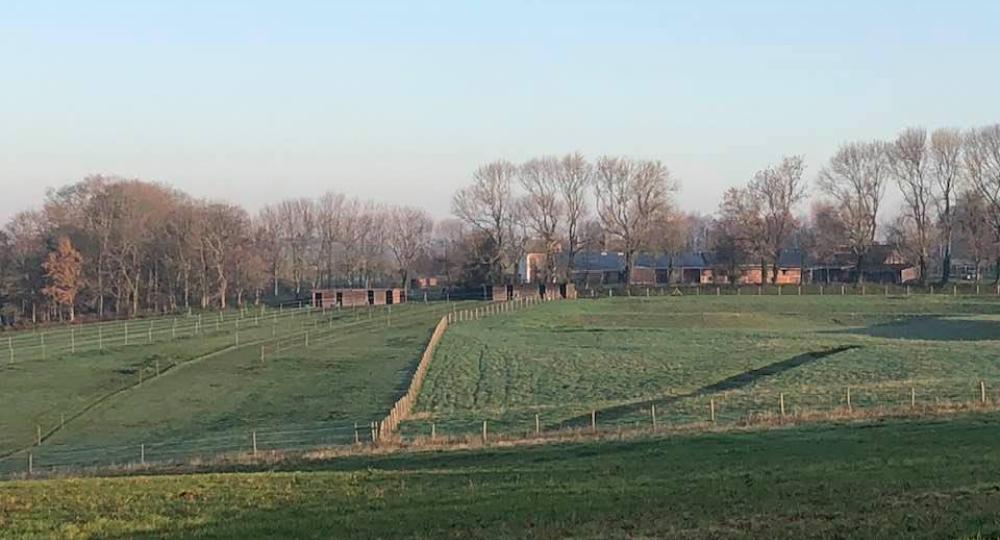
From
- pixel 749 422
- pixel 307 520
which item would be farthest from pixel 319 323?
pixel 307 520

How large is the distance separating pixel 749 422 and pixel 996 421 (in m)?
6.70

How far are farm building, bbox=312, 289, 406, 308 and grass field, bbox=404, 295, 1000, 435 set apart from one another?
1056 inches

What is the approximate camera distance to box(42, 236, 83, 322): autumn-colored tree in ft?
336

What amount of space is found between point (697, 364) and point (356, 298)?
6925cm

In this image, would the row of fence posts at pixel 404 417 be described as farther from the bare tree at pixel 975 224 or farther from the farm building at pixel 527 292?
the bare tree at pixel 975 224

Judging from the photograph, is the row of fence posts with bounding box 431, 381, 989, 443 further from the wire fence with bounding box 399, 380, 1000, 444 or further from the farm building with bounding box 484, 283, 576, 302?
the farm building with bounding box 484, 283, 576, 302

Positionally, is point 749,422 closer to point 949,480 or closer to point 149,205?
point 949,480

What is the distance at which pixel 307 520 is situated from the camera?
16.0 m

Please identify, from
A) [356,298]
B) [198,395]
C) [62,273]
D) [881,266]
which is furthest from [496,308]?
[881,266]

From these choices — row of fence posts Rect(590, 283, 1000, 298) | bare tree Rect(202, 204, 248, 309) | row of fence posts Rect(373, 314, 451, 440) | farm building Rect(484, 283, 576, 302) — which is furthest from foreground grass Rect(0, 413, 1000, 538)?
bare tree Rect(202, 204, 248, 309)

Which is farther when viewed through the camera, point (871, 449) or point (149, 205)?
point (149, 205)

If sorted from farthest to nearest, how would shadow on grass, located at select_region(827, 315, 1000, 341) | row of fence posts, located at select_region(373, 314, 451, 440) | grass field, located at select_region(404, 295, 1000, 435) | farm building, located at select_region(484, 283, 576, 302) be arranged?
farm building, located at select_region(484, 283, 576, 302), shadow on grass, located at select_region(827, 315, 1000, 341), grass field, located at select_region(404, 295, 1000, 435), row of fence posts, located at select_region(373, 314, 451, 440)

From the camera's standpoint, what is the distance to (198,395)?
50344mm

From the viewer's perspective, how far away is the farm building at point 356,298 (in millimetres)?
116062
